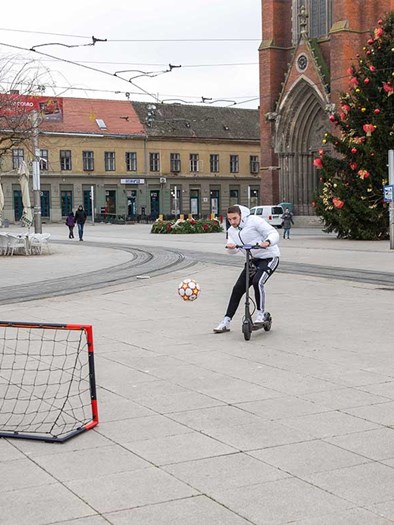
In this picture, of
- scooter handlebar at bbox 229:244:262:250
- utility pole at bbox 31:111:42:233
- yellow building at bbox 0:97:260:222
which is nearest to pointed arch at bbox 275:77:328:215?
yellow building at bbox 0:97:260:222

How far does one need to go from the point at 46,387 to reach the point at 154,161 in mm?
75314

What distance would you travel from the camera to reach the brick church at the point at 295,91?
2029 inches

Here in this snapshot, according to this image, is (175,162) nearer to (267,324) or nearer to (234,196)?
(234,196)

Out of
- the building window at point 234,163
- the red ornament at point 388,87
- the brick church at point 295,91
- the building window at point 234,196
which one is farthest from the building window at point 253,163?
the red ornament at point 388,87

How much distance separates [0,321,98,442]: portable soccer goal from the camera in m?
6.12

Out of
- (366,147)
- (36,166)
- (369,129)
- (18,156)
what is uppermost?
(18,156)

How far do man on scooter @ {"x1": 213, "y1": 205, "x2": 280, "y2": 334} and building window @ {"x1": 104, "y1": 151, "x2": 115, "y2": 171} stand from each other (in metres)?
70.4

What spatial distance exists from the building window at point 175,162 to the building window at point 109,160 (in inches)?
246

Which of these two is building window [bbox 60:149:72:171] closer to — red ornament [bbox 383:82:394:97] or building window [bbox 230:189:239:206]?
building window [bbox 230:189:239:206]

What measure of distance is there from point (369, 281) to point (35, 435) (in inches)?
482

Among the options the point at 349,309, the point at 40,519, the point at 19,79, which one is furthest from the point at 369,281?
the point at 19,79


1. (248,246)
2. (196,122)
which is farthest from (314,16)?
(248,246)

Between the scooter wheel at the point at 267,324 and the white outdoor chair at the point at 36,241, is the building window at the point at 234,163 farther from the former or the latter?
the scooter wheel at the point at 267,324

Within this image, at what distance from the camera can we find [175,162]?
8250 cm
